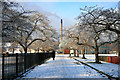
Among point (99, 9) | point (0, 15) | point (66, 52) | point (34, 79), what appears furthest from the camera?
point (66, 52)

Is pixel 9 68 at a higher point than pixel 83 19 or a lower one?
lower

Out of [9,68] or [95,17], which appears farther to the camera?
[95,17]

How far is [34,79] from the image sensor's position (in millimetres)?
9008

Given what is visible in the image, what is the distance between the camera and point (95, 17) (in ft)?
66.7

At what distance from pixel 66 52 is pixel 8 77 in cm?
9407

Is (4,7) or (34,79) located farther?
(4,7)

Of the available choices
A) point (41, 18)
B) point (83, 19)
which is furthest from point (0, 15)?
point (41, 18)

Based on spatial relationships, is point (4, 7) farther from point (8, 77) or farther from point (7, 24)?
point (8, 77)

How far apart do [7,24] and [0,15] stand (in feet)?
4.44

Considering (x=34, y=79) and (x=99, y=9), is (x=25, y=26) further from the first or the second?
(x=99, y=9)

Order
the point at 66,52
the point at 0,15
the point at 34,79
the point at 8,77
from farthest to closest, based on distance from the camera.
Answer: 1. the point at 66,52
2. the point at 0,15
3. the point at 34,79
4. the point at 8,77

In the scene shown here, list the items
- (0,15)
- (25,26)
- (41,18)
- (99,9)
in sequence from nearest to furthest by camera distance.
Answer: (0,15)
(25,26)
(99,9)
(41,18)

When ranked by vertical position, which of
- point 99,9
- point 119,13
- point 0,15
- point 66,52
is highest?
point 99,9

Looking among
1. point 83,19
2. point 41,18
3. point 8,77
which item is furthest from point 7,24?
point 41,18
